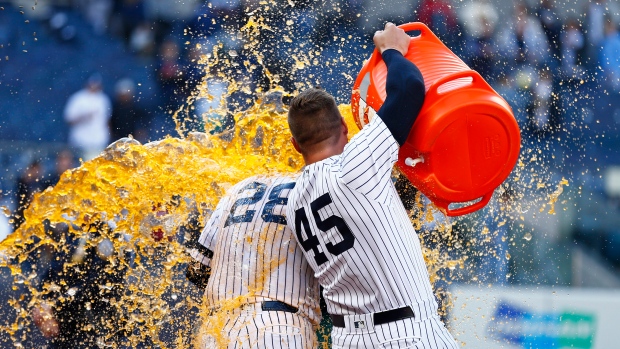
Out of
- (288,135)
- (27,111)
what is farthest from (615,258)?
(27,111)

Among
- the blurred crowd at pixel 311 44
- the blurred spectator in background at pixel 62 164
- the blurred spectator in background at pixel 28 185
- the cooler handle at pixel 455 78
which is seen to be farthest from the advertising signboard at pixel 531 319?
the blurred spectator in background at pixel 28 185

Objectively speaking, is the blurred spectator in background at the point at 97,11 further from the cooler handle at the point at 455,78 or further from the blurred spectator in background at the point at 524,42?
the cooler handle at the point at 455,78

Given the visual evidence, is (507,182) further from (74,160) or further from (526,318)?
(74,160)

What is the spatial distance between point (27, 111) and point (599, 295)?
473 cm

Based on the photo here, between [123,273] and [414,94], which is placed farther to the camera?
[123,273]

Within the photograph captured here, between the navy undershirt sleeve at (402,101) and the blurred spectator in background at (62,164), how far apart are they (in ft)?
12.4

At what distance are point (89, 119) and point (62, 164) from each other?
19.5 inches

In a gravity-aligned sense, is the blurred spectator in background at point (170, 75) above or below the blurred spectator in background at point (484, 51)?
above

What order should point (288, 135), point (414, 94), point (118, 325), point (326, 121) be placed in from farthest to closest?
1. point (118, 325)
2. point (288, 135)
3. point (326, 121)
4. point (414, 94)

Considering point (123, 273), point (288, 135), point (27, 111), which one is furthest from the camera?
point (27, 111)

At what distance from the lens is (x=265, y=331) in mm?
2195

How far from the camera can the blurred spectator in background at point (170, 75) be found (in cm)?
590

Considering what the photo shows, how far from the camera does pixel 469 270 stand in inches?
178

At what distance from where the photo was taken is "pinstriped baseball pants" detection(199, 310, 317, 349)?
2.18 meters
